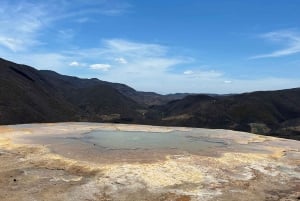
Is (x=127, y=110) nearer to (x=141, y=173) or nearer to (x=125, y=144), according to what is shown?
(x=125, y=144)

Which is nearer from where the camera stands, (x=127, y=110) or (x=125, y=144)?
(x=125, y=144)

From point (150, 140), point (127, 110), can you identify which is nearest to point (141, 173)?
point (150, 140)

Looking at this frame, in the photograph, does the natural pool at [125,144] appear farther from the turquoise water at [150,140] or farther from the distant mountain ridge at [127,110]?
the distant mountain ridge at [127,110]

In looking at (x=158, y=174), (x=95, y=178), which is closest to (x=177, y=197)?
(x=158, y=174)

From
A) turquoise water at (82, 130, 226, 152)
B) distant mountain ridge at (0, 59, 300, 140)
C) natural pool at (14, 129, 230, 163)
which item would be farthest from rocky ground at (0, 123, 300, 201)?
distant mountain ridge at (0, 59, 300, 140)

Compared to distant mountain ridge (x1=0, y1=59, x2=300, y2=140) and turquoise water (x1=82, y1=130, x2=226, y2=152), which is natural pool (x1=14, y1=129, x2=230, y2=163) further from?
distant mountain ridge (x1=0, y1=59, x2=300, y2=140)
